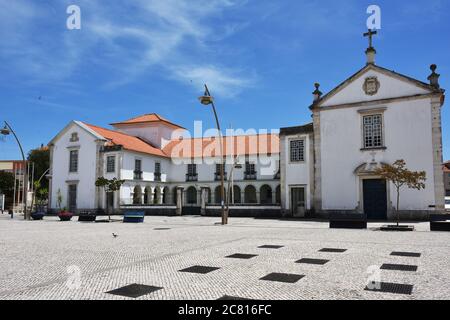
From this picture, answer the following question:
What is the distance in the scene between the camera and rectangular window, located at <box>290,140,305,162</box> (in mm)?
Answer: 29141

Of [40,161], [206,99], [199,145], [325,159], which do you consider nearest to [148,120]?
[199,145]

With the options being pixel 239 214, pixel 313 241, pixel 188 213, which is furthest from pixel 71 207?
pixel 313 241

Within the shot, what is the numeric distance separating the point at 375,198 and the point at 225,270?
68.7 feet

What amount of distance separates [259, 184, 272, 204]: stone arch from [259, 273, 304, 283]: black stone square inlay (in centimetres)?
3619

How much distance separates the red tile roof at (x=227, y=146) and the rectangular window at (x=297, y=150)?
36.5 feet

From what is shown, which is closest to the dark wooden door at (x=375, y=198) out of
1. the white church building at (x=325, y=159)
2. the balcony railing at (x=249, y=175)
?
the white church building at (x=325, y=159)

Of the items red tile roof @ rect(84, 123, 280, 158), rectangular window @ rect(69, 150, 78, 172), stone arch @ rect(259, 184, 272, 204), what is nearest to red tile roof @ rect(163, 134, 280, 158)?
red tile roof @ rect(84, 123, 280, 158)

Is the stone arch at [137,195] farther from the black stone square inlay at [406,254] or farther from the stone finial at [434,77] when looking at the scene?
the black stone square inlay at [406,254]

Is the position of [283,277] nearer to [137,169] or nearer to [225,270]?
[225,270]

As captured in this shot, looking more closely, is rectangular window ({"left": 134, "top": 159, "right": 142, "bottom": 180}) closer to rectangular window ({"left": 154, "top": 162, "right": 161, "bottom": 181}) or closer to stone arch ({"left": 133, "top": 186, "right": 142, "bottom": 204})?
stone arch ({"left": 133, "top": 186, "right": 142, "bottom": 204})

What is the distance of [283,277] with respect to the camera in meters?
6.70

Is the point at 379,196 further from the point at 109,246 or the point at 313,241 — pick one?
the point at 109,246

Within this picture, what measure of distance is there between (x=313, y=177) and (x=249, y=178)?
14.7 metres

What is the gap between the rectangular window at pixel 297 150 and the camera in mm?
29141
